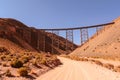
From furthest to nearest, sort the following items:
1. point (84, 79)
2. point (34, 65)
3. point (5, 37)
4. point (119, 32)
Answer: point (5, 37) < point (119, 32) < point (34, 65) < point (84, 79)

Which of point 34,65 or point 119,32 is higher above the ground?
point 119,32

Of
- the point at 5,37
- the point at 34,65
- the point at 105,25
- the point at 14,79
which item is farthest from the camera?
the point at 105,25

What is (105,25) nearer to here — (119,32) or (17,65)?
(119,32)

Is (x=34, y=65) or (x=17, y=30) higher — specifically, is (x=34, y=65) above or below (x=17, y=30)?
below

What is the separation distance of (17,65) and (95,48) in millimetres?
57798

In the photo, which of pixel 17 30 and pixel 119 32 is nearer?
pixel 119 32

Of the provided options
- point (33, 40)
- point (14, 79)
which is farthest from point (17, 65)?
point (33, 40)

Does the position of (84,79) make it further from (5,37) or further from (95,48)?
(5,37)

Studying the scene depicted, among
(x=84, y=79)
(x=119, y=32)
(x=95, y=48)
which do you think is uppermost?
(x=119, y=32)

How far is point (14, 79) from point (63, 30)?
84421 mm

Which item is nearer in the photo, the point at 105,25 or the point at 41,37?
the point at 105,25

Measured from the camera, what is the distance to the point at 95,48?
254ft

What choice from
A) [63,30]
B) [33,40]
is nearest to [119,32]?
[63,30]

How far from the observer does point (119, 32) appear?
76.9 meters
